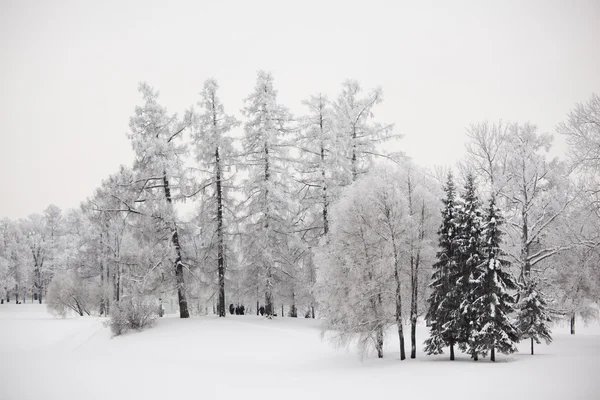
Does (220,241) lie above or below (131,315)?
above

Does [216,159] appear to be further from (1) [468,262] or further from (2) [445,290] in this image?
(1) [468,262]

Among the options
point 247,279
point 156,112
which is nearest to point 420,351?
point 247,279

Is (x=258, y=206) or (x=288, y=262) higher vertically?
(x=258, y=206)

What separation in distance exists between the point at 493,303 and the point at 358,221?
705cm

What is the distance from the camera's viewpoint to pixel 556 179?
984 inches

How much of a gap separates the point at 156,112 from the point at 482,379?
24.5 meters

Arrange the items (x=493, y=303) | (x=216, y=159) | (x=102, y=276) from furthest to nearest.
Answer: (x=102, y=276), (x=216, y=159), (x=493, y=303)

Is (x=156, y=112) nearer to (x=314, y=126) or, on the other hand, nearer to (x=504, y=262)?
(x=314, y=126)

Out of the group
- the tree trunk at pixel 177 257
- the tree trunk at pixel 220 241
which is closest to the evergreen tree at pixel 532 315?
the tree trunk at pixel 220 241

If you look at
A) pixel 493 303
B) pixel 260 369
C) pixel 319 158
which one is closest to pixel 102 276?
pixel 319 158

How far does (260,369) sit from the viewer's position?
19281 mm

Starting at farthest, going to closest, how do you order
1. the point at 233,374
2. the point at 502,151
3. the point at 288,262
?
the point at 288,262, the point at 502,151, the point at 233,374

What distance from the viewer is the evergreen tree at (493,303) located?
18.4 meters

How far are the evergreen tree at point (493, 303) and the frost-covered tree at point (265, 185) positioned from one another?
13.8m
